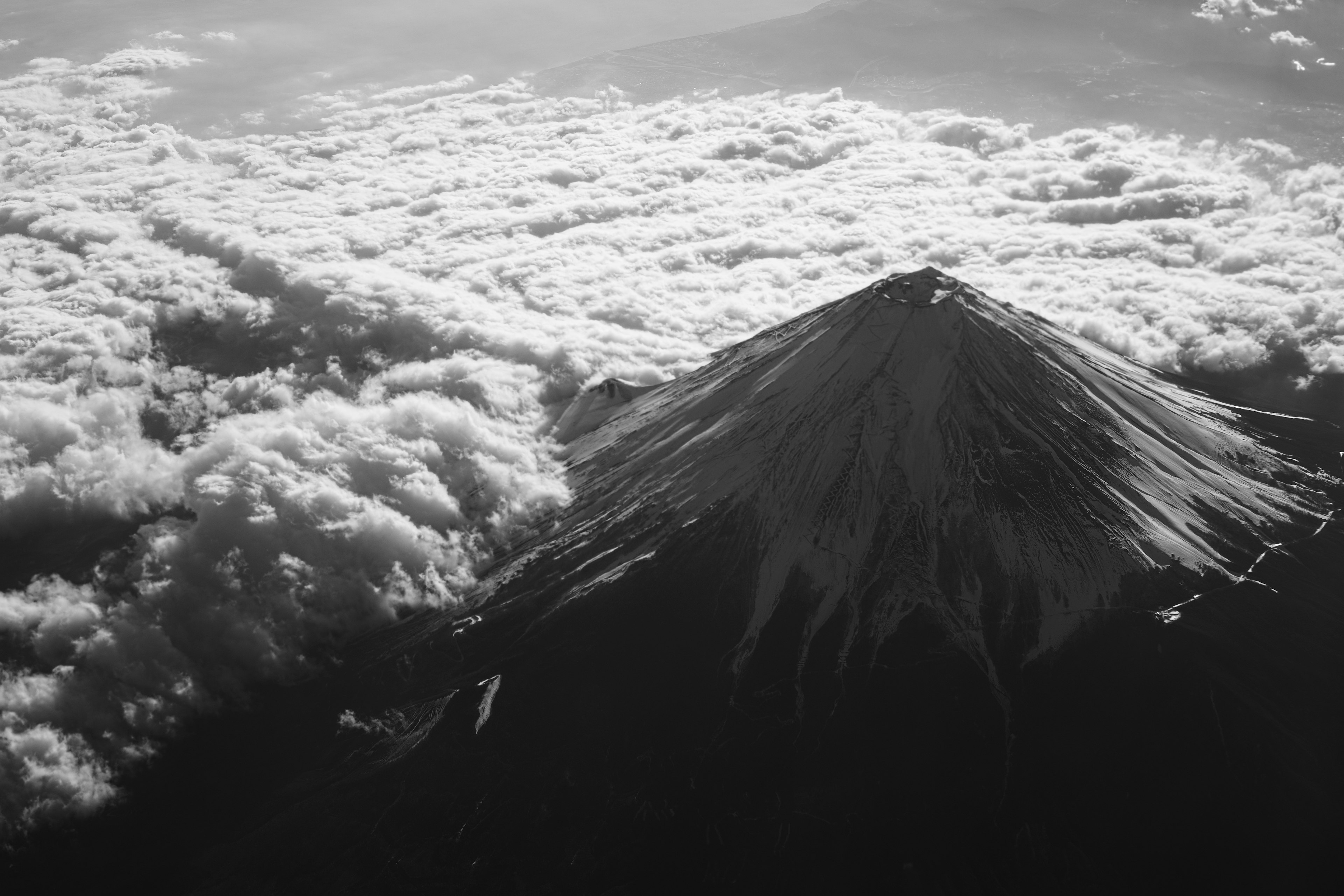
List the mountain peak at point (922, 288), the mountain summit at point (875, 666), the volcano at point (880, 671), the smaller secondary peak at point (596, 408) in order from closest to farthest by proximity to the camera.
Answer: the volcano at point (880, 671) → the mountain summit at point (875, 666) → the mountain peak at point (922, 288) → the smaller secondary peak at point (596, 408)

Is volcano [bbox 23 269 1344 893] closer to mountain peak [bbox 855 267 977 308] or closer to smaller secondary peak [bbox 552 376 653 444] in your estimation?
mountain peak [bbox 855 267 977 308]

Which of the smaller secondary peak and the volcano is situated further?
the smaller secondary peak

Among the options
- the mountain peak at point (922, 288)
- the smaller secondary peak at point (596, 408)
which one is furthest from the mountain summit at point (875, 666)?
the smaller secondary peak at point (596, 408)

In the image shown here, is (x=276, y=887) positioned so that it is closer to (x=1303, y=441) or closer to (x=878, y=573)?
(x=878, y=573)

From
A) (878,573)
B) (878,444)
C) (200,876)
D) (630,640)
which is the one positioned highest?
(878,444)

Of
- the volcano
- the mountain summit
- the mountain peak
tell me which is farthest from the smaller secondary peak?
the mountain peak

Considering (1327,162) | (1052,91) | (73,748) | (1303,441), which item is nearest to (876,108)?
(1052,91)

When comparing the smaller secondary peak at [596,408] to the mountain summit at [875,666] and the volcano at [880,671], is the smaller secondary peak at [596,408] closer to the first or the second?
the volcano at [880,671]
